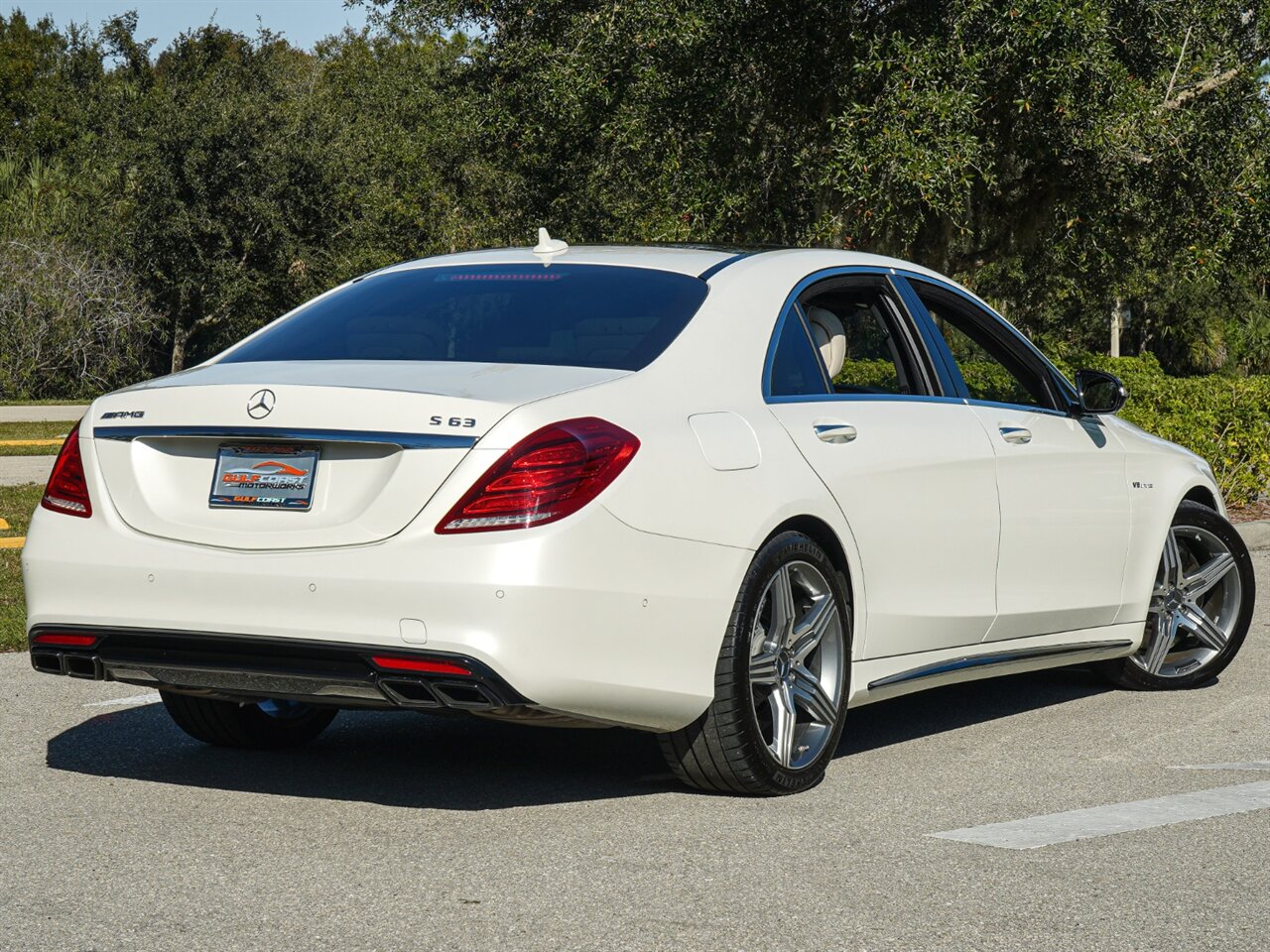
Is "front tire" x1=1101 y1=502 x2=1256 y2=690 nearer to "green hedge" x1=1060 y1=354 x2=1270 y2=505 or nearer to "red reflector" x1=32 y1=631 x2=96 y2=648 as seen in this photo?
"red reflector" x1=32 y1=631 x2=96 y2=648

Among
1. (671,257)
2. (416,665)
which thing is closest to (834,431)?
(671,257)

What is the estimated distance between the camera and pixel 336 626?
14.6ft

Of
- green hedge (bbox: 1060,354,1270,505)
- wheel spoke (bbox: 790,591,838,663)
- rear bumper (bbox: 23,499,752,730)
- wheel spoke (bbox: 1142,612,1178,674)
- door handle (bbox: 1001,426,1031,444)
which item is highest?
door handle (bbox: 1001,426,1031,444)

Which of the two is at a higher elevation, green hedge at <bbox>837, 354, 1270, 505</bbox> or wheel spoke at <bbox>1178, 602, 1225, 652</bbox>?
wheel spoke at <bbox>1178, 602, 1225, 652</bbox>

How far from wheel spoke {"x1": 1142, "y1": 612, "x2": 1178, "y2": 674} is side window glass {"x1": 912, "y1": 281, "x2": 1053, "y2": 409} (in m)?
1.24

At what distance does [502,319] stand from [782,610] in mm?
1198

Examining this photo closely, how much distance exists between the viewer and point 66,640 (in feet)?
15.8

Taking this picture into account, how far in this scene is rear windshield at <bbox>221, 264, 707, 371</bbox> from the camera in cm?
507

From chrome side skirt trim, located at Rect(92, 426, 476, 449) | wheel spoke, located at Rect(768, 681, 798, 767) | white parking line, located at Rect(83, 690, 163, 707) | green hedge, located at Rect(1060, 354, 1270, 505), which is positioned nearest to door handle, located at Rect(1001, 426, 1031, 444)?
wheel spoke, located at Rect(768, 681, 798, 767)

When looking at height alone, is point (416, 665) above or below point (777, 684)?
above

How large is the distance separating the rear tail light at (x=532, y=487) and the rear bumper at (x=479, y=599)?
3 cm

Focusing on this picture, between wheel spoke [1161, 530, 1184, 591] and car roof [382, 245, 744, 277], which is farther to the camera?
wheel spoke [1161, 530, 1184, 591]

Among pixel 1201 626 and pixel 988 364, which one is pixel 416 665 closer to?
pixel 988 364

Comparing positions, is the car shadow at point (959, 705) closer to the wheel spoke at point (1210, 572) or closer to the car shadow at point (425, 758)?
the car shadow at point (425, 758)
